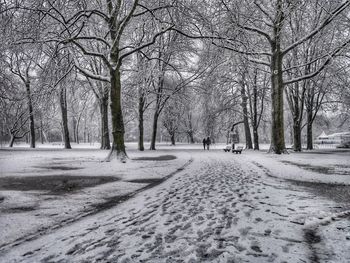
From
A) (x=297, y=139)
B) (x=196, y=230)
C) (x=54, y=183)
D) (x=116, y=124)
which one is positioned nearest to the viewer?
(x=196, y=230)

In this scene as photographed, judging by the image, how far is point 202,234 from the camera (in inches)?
137

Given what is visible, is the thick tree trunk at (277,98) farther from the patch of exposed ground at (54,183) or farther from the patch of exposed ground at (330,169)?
the patch of exposed ground at (54,183)

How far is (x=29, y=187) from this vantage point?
6926 mm

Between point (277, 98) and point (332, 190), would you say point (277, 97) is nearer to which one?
point (277, 98)

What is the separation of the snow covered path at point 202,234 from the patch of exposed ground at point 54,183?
90.2 inches

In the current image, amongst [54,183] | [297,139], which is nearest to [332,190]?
[54,183]

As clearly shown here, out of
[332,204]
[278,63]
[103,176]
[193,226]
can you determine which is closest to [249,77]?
[278,63]

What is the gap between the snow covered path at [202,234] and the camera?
2.90 metres

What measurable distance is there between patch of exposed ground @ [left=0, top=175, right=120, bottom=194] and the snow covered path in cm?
229

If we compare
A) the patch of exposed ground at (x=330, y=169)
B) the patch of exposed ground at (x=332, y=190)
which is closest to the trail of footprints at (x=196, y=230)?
the patch of exposed ground at (x=332, y=190)

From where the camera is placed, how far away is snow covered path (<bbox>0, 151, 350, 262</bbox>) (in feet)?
9.51

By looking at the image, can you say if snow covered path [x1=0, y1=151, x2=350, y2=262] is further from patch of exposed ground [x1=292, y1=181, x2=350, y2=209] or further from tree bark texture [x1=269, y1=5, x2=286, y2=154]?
tree bark texture [x1=269, y1=5, x2=286, y2=154]

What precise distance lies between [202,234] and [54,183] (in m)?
5.54

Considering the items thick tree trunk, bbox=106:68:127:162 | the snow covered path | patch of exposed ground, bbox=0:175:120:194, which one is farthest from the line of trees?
the snow covered path
